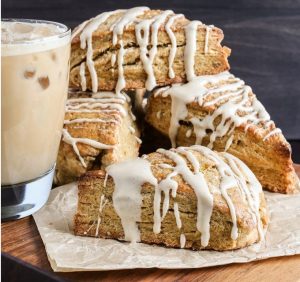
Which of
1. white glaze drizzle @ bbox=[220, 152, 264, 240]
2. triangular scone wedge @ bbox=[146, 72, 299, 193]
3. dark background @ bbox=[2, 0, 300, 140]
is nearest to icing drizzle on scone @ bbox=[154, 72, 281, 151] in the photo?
triangular scone wedge @ bbox=[146, 72, 299, 193]

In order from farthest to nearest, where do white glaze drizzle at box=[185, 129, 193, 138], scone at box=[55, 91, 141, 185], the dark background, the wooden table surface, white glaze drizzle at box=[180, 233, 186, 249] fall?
1. the dark background
2. white glaze drizzle at box=[185, 129, 193, 138]
3. scone at box=[55, 91, 141, 185]
4. white glaze drizzle at box=[180, 233, 186, 249]
5. the wooden table surface

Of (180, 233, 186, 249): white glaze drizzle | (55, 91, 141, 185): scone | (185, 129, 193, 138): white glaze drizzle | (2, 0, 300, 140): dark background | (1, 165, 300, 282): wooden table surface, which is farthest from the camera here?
(2, 0, 300, 140): dark background

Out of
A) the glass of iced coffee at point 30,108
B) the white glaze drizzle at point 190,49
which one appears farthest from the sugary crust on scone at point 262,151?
the glass of iced coffee at point 30,108

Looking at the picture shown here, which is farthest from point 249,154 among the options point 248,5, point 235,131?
point 248,5

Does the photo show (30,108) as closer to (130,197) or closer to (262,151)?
(130,197)

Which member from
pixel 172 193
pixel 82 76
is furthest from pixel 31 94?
pixel 82 76

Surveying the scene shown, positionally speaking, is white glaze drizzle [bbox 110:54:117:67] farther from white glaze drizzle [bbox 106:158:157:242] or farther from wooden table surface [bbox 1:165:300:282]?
wooden table surface [bbox 1:165:300:282]

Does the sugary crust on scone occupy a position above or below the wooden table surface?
above

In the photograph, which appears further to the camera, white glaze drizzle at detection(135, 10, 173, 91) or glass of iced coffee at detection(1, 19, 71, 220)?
white glaze drizzle at detection(135, 10, 173, 91)
